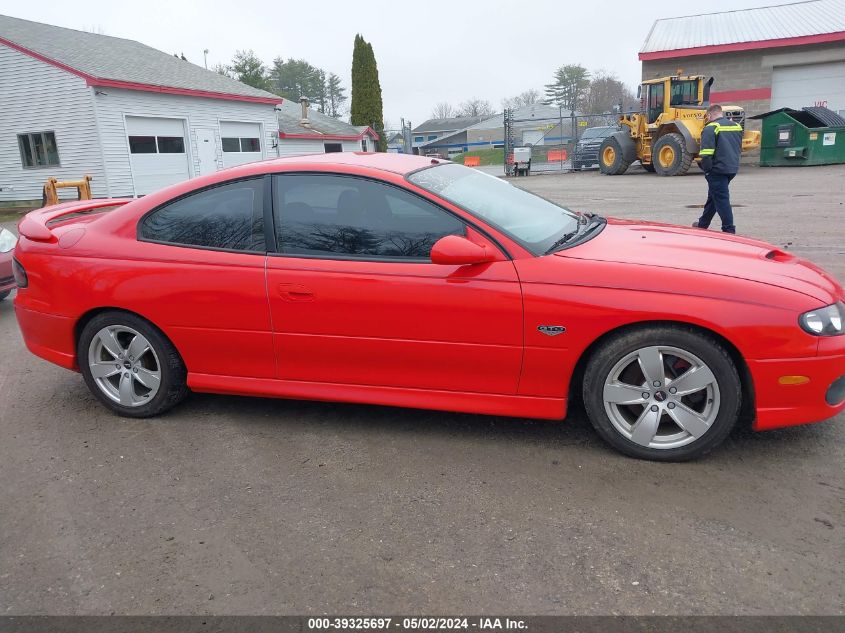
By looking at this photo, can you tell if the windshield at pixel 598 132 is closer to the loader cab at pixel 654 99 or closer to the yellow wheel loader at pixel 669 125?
the yellow wheel loader at pixel 669 125

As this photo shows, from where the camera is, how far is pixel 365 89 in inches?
1788

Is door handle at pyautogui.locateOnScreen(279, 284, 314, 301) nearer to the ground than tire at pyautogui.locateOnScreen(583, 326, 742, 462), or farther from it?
farther from it

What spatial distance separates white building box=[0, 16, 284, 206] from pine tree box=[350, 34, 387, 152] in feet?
67.5

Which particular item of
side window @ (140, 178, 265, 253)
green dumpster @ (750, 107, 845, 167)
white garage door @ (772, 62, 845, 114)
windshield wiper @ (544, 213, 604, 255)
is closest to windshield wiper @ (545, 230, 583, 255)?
windshield wiper @ (544, 213, 604, 255)

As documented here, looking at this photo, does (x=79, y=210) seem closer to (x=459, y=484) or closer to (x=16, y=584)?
(x=16, y=584)

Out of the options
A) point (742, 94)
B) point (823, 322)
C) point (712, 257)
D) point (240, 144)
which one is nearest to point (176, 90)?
point (240, 144)

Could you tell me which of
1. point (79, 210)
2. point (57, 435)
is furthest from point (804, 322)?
point (79, 210)

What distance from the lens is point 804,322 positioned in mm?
2955

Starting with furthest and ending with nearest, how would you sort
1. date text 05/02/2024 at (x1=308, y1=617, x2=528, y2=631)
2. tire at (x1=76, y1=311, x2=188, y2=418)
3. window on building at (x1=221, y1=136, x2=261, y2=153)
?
window on building at (x1=221, y1=136, x2=261, y2=153) → tire at (x1=76, y1=311, x2=188, y2=418) → date text 05/02/2024 at (x1=308, y1=617, x2=528, y2=631)

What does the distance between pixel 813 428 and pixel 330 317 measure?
2.63 meters

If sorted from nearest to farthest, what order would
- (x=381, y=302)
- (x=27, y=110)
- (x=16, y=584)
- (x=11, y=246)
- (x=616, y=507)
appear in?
(x=16, y=584) → (x=616, y=507) → (x=381, y=302) → (x=11, y=246) → (x=27, y=110)

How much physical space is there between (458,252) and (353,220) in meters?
0.70

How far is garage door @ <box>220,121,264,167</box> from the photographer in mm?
26422

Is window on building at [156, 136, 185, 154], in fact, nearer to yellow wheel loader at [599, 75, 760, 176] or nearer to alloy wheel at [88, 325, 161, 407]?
yellow wheel loader at [599, 75, 760, 176]
